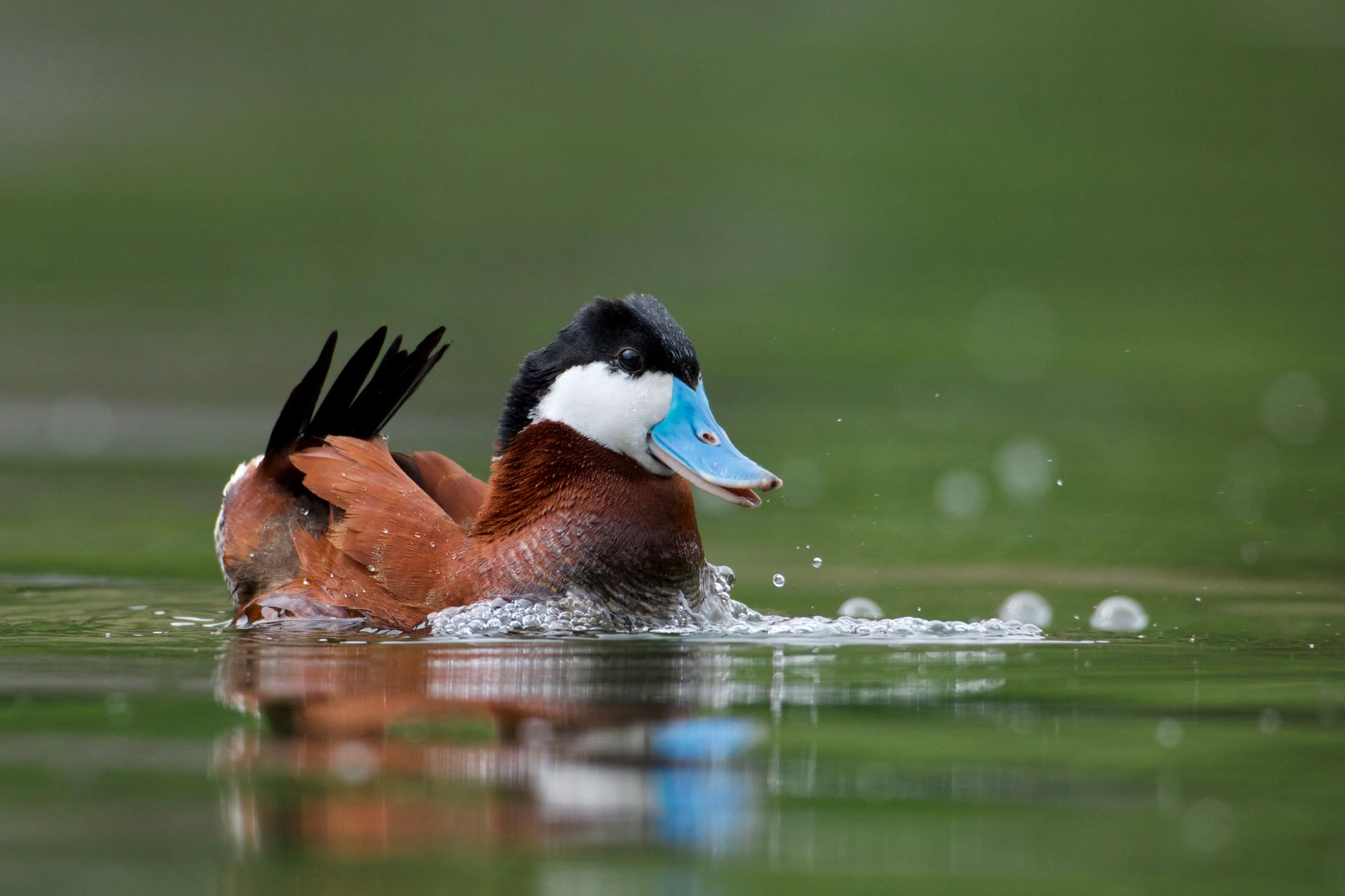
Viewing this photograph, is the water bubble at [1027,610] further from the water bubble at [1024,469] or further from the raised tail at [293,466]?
the water bubble at [1024,469]

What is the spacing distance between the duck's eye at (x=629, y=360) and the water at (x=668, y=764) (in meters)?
1.07

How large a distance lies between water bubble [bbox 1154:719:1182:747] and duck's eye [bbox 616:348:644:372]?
2742mm

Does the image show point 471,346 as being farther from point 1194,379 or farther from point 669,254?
point 1194,379

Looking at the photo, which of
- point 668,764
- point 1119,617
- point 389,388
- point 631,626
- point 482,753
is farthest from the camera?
point 389,388

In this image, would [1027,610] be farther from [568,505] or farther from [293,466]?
[293,466]

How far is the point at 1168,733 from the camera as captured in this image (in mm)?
5297

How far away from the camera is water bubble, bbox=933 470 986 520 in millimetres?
11852

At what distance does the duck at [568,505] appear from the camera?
24.3ft

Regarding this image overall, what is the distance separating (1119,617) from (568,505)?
7.41 ft

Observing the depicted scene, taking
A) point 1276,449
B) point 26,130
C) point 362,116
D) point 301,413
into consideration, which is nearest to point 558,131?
point 362,116

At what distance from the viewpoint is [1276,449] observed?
1424cm

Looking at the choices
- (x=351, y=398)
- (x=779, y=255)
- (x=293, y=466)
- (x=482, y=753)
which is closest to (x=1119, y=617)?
(x=351, y=398)

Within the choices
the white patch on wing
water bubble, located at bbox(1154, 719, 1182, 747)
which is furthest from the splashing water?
water bubble, located at bbox(1154, 719, 1182, 747)

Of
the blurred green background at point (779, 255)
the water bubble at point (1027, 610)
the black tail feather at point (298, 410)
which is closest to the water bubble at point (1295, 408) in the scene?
the blurred green background at point (779, 255)
